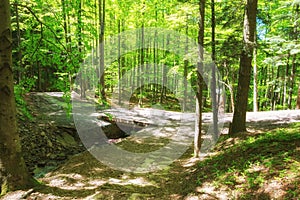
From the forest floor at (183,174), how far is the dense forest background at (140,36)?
7.46 feet

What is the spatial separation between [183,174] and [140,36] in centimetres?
1856

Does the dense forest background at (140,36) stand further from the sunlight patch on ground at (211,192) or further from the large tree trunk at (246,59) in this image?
the sunlight patch on ground at (211,192)

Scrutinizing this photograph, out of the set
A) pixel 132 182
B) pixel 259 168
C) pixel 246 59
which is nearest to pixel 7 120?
pixel 132 182

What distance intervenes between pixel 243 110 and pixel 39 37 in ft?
23.1

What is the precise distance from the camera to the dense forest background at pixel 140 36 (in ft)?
17.5

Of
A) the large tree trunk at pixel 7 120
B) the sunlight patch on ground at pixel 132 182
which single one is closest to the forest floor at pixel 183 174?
the sunlight patch on ground at pixel 132 182

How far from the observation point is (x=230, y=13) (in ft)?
28.9

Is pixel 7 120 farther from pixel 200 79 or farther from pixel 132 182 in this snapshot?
pixel 200 79

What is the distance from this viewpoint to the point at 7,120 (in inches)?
168

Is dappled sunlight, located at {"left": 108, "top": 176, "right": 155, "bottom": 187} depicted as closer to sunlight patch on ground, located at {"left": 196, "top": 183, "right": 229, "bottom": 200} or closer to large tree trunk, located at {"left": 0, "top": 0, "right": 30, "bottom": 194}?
sunlight patch on ground, located at {"left": 196, "top": 183, "right": 229, "bottom": 200}

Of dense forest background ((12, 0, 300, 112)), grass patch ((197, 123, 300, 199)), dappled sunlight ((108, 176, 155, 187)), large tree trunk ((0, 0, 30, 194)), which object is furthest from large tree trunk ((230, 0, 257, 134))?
large tree trunk ((0, 0, 30, 194))

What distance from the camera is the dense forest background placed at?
5320 mm

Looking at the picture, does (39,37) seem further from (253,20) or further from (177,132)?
(177,132)

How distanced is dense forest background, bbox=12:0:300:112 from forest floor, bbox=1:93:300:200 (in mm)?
2275
